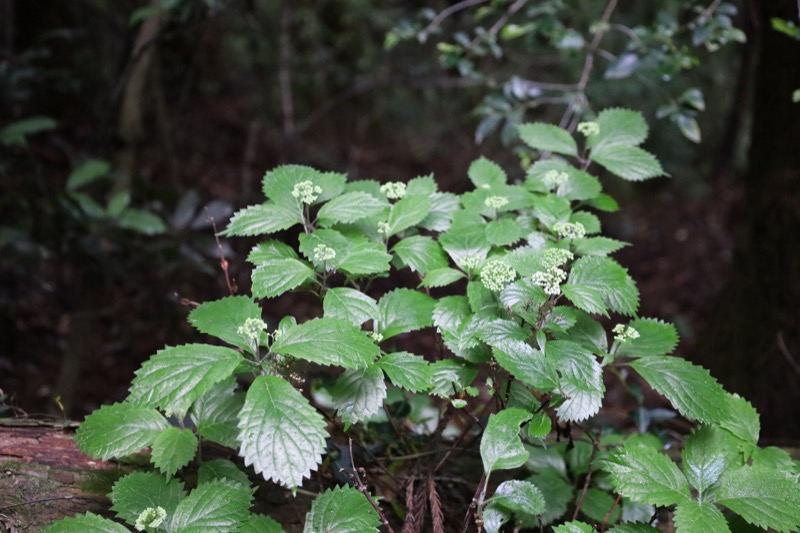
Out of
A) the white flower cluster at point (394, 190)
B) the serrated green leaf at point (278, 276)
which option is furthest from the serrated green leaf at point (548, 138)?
the serrated green leaf at point (278, 276)

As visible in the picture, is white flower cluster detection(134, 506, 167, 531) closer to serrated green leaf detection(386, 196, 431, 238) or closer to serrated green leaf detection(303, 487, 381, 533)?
serrated green leaf detection(303, 487, 381, 533)

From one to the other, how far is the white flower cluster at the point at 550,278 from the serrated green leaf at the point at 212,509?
2.09 feet

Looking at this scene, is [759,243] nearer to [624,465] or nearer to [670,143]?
[624,465]

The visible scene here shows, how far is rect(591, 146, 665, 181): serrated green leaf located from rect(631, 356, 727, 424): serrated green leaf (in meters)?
0.48

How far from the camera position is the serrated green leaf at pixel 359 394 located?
1029 millimetres

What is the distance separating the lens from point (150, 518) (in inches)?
36.4

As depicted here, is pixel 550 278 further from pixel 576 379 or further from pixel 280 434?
pixel 280 434

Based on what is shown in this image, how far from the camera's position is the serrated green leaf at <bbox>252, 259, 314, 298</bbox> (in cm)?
104

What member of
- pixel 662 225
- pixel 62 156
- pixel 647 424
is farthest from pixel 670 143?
pixel 62 156

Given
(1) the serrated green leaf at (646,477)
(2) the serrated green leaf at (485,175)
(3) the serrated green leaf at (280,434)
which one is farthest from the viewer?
(2) the serrated green leaf at (485,175)

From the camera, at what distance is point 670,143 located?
5.99 metres

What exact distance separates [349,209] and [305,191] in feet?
0.31

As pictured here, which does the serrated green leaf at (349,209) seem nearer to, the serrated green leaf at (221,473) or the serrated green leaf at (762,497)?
the serrated green leaf at (221,473)

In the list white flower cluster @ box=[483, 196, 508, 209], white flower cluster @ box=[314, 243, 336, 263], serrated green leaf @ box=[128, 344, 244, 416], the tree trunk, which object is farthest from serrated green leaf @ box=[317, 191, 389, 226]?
the tree trunk
